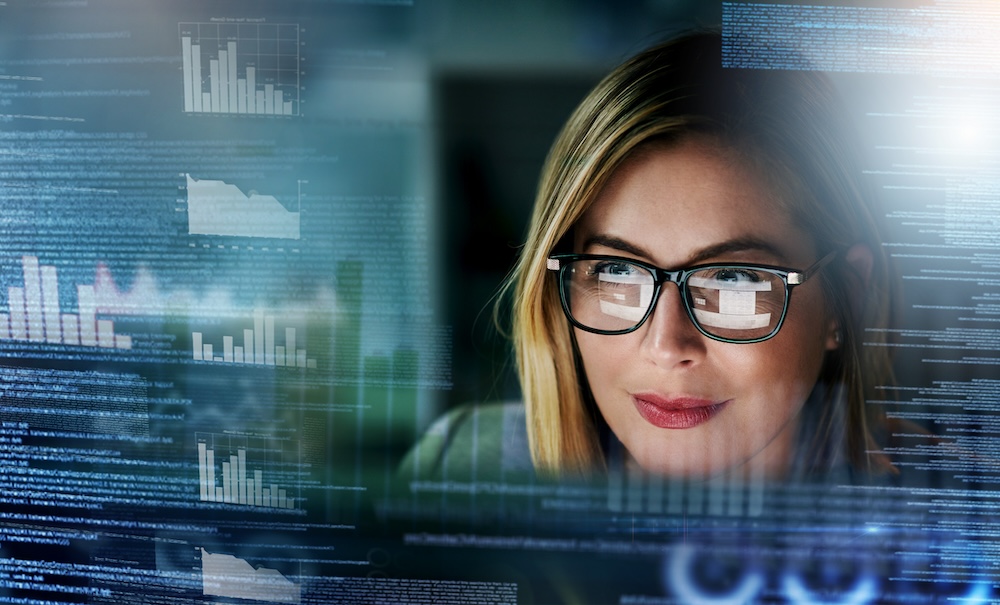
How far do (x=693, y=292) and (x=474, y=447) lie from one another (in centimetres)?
44

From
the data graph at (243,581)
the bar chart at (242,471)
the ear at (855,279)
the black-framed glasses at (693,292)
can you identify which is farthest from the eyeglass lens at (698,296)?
the data graph at (243,581)

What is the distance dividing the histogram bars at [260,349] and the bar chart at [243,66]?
343 mm

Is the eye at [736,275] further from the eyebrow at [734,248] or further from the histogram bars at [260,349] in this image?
the histogram bars at [260,349]

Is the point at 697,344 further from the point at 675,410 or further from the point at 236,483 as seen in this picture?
the point at 236,483

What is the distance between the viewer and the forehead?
0.88 meters

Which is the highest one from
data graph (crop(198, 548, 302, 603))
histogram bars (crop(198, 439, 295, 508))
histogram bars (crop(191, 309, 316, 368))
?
histogram bars (crop(191, 309, 316, 368))

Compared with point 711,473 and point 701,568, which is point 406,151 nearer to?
point 711,473

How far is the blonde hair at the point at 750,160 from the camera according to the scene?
891 mm

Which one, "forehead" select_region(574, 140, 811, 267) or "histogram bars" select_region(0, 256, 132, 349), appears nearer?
"forehead" select_region(574, 140, 811, 267)

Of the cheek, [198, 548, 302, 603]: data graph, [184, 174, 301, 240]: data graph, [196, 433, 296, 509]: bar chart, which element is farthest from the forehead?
[198, 548, 302, 603]: data graph

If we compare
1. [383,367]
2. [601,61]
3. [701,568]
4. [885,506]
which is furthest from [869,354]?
[383,367]

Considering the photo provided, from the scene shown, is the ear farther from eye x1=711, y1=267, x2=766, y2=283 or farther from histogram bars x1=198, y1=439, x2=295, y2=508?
histogram bars x1=198, y1=439, x2=295, y2=508

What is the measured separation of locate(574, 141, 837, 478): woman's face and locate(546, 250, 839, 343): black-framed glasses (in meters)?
0.01

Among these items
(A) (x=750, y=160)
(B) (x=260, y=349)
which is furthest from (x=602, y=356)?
(B) (x=260, y=349)
